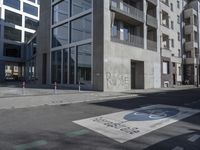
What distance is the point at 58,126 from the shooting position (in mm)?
6844

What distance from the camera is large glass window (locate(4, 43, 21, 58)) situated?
5040 cm

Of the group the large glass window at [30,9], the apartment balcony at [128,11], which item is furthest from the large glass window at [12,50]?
the apartment balcony at [128,11]

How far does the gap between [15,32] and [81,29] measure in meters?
33.2

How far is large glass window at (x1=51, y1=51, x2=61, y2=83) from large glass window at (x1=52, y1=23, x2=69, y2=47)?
1.41 metres

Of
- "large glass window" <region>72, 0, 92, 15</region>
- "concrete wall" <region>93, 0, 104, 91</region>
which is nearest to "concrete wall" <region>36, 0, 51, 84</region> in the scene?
"large glass window" <region>72, 0, 92, 15</region>

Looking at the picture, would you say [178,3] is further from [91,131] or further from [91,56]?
[91,131]

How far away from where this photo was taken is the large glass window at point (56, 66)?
29.2 meters

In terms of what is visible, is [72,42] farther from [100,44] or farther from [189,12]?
[189,12]

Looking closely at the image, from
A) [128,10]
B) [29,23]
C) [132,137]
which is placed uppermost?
[29,23]

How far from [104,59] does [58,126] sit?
15711 mm

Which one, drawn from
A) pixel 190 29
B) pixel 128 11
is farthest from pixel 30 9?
pixel 190 29

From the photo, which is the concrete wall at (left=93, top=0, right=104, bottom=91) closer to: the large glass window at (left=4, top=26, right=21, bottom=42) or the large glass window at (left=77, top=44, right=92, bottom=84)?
the large glass window at (left=77, top=44, right=92, bottom=84)

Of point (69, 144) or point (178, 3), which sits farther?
point (178, 3)

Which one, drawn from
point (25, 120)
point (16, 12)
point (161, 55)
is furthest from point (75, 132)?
point (16, 12)
